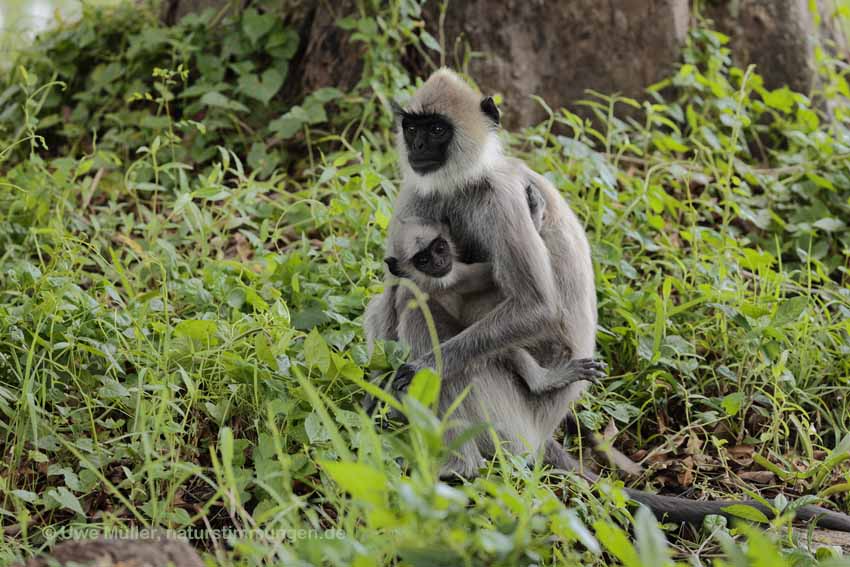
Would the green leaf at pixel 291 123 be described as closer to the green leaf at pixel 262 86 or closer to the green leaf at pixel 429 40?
the green leaf at pixel 262 86

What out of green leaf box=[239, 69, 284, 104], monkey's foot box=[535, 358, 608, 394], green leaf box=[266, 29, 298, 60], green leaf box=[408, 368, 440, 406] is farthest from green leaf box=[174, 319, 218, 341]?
green leaf box=[266, 29, 298, 60]

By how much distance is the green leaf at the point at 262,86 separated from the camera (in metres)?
6.31

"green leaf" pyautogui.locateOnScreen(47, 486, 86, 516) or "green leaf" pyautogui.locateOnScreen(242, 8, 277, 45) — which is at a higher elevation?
"green leaf" pyautogui.locateOnScreen(242, 8, 277, 45)

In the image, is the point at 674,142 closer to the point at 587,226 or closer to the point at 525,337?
the point at 587,226

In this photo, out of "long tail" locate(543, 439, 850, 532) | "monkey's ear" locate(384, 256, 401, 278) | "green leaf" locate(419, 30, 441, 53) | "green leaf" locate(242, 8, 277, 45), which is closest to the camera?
"long tail" locate(543, 439, 850, 532)

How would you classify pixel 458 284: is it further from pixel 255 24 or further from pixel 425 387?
pixel 255 24

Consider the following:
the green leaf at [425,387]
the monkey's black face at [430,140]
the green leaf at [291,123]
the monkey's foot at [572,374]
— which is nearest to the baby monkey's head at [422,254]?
the monkey's black face at [430,140]

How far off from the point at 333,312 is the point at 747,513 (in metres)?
1.87

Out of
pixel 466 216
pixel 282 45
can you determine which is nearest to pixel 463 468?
pixel 466 216

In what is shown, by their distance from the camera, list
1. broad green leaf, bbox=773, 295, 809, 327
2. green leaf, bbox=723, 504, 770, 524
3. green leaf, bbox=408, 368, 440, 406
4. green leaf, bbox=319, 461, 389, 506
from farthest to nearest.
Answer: broad green leaf, bbox=773, 295, 809, 327 → green leaf, bbox=723, 504, 770, 524 → green leaf, bbox=408, 368, 440, 406 → green leaf, bbox=319, 461, 389, 506

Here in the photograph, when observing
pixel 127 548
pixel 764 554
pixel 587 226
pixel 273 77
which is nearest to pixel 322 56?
pixel 273 77

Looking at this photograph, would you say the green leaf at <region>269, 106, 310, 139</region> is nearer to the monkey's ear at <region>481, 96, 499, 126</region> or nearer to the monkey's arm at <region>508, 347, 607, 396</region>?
the monkey's ear at <region>481, 96, 499, 126</region>

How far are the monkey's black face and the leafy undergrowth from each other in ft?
2.49

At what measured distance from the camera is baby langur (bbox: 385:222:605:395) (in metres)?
4.09
